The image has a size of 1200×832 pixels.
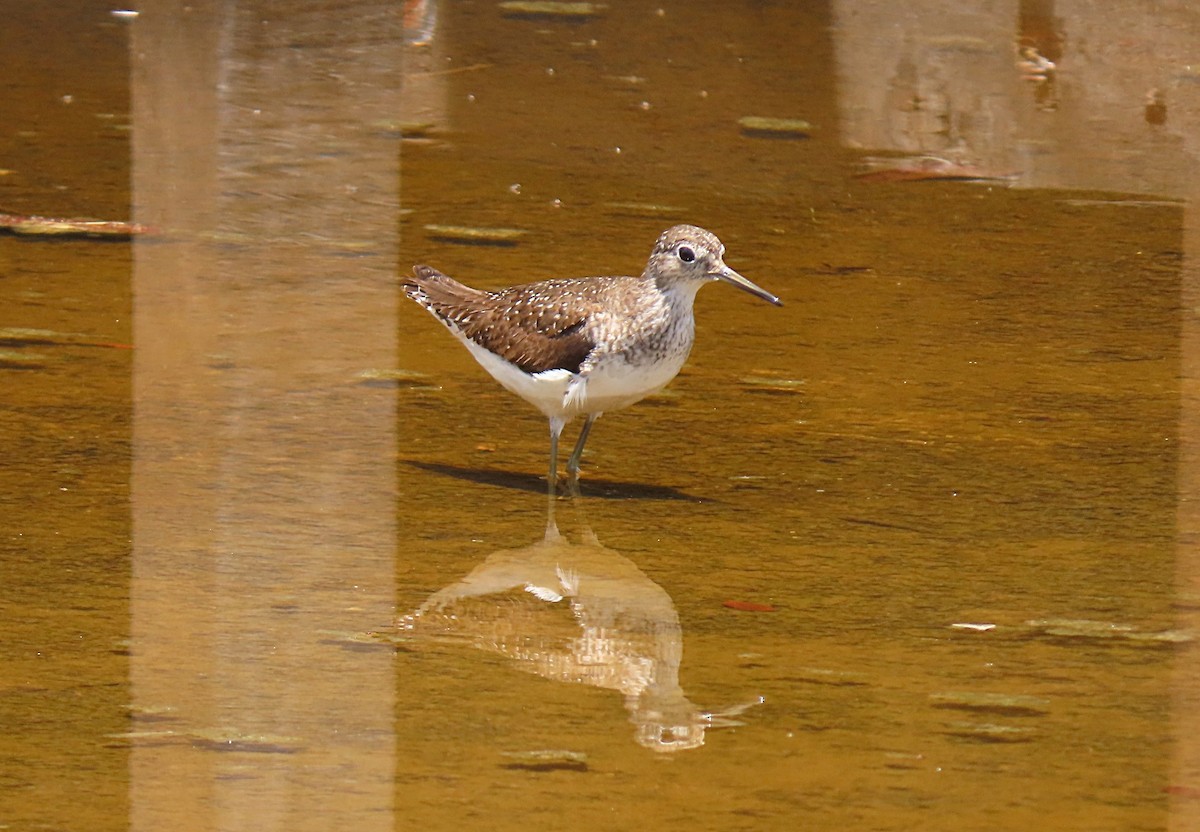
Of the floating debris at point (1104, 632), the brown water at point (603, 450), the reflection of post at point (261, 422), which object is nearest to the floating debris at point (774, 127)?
the brown water at point (603, 450)

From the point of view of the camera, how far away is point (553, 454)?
5652mm

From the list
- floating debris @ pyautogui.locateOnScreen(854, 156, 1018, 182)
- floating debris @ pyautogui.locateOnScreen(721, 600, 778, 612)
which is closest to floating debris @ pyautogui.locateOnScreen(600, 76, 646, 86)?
floating debris @ pyautogui.locateOnScreen(854, 156, 1018, 182)

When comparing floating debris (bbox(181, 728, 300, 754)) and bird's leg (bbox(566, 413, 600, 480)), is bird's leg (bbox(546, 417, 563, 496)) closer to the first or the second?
bird's leg (bbox(566, 413, 600, 480))

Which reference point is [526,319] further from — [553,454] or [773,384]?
[773,384]

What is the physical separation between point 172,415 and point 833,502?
1.86m

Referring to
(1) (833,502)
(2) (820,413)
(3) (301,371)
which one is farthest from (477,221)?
(1) (833,502)

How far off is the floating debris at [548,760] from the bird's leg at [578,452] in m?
1.77

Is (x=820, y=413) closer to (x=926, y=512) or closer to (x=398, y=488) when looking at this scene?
(x=926, y=512)

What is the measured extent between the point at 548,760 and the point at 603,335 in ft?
6.07

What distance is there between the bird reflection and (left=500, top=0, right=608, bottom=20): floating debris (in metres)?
6.00

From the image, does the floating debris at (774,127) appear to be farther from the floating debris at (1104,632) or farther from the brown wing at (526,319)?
the floating debris at (1104,632)

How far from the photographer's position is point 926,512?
5.35m

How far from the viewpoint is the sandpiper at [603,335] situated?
18.3ft

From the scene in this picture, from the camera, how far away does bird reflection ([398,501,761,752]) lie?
420 cm
